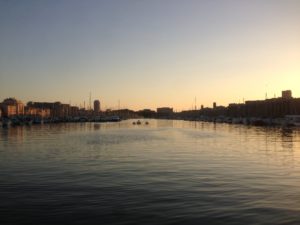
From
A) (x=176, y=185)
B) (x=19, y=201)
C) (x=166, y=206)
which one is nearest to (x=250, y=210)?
(x=166, y=206)

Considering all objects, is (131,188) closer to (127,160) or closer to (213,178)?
(213,178)

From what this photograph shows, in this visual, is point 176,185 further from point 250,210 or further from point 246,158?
point 246,158

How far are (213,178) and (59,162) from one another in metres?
15.7

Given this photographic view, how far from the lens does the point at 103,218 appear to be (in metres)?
16.1

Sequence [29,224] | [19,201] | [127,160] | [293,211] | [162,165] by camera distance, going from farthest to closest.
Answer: [127,160] < [162,165] < [19,201] < [293,211] < [29,224]

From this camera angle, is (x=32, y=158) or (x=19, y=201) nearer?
(x=19, y=201)

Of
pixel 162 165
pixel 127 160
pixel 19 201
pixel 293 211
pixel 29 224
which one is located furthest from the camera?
pixel 127 160

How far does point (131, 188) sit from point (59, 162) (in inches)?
564

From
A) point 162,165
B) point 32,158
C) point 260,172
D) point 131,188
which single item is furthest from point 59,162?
point 260,172

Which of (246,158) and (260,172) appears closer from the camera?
(260,172)

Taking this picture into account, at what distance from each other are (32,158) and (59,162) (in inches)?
185

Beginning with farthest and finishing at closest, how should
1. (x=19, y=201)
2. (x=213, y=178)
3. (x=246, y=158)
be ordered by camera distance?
1. (x=246, y=158)
2. (x=213, y=178)
3. (x=19, y=201)

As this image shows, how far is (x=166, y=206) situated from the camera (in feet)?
59.7

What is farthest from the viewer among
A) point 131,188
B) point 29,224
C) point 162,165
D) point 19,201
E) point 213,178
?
A: point 162,165
